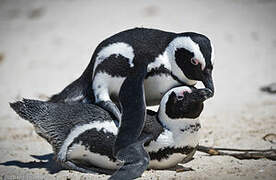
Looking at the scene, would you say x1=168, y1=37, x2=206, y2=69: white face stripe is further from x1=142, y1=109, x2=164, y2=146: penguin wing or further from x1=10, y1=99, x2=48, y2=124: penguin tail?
x1=10, y1=99, x2=48, y2=124: penguin tail

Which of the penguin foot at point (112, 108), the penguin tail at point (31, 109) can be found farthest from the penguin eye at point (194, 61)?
the penguin tail at point (31, 109)

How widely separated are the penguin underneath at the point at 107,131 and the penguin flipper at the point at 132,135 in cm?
11

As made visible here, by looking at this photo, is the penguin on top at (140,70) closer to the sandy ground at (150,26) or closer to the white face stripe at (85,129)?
the white face stripe at (85,129)

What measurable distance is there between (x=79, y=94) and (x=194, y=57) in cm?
63

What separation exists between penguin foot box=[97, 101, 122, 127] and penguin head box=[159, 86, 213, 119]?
22 centimetres

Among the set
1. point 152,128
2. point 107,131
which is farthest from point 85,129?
point 152,128

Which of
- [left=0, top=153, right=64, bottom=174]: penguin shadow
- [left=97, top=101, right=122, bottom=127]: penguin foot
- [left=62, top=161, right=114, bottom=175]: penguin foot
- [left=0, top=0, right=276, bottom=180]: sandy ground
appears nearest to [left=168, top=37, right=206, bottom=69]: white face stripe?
[left=97, top=101, right=122, bottom=127]: penguin foot

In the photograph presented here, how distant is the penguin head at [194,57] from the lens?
2229 mm

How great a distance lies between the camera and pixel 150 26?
6.04m

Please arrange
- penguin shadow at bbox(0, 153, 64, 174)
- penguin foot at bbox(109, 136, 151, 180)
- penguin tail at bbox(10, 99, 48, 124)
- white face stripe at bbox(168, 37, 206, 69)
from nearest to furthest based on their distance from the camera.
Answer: penguin foot at bbox(109, 136, 151, 180), white face stripe at bbox(168, 37, 206, 69), penguin tail at bbox(10, 99, 48, 124), penguin shadow at bbox(0, 153, 64, 174)

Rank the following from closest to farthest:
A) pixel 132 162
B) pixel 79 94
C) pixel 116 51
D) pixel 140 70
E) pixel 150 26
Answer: pixel 132 162
pixel 140 70
pixel 116 51
pixel 79 94
pixel 150 26

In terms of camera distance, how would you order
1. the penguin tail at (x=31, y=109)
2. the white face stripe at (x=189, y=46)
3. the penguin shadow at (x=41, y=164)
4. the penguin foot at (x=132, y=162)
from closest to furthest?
the penguin foot at (x=132, y=162)
the white face stripe at (x=189, y=46)
the penguin tail at (x=31, y=109)
the penguin shadow at (x=41, y=164)

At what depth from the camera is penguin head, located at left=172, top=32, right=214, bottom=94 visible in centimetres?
223

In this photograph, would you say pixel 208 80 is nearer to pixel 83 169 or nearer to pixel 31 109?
pixel 83 169
